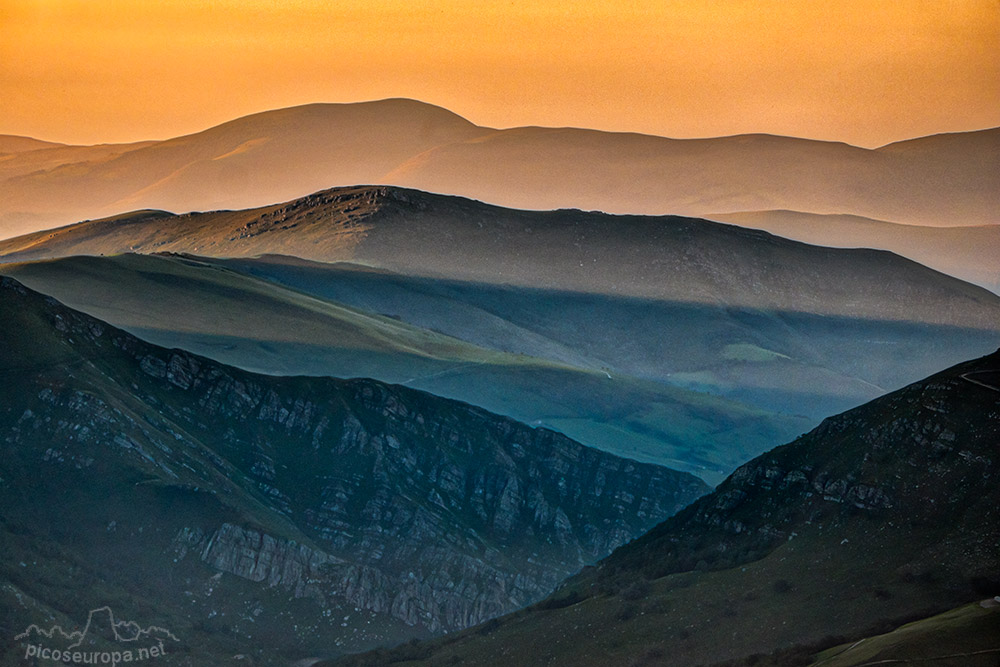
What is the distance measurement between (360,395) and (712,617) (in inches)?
2823

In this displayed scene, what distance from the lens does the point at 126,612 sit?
107m

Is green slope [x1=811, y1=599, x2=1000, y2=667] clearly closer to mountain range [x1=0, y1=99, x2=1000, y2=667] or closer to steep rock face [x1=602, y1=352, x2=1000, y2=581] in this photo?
mountain range [x1=0, y1=99, x2=1000, y2=667]

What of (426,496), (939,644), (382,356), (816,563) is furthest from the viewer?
(382,356)

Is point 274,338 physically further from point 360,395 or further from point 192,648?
point 192,648

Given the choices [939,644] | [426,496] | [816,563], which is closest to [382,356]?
[426,496]

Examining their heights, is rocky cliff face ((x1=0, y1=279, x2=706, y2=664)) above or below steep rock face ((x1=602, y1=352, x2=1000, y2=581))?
below

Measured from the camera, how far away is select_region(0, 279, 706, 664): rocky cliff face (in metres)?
115

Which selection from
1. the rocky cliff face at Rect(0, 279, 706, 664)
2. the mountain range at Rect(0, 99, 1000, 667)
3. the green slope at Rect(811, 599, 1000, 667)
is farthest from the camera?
the rocky cliff face at Rect(0, 279, 706, 664)

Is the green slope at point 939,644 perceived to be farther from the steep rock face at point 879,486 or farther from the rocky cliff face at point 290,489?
the rocky cliff face at point 290,489

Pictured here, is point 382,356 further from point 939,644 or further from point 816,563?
point 939,644

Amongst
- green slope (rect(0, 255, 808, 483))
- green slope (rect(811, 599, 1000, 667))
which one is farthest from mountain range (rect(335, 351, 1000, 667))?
green slope (rect(0, 255, 808, 483))

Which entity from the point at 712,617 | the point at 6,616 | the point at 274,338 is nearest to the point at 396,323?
the point at 274,338

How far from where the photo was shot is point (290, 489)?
13412 cm

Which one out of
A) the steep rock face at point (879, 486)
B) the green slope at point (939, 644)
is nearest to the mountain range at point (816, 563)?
the steep rock face at point (879, 486)
